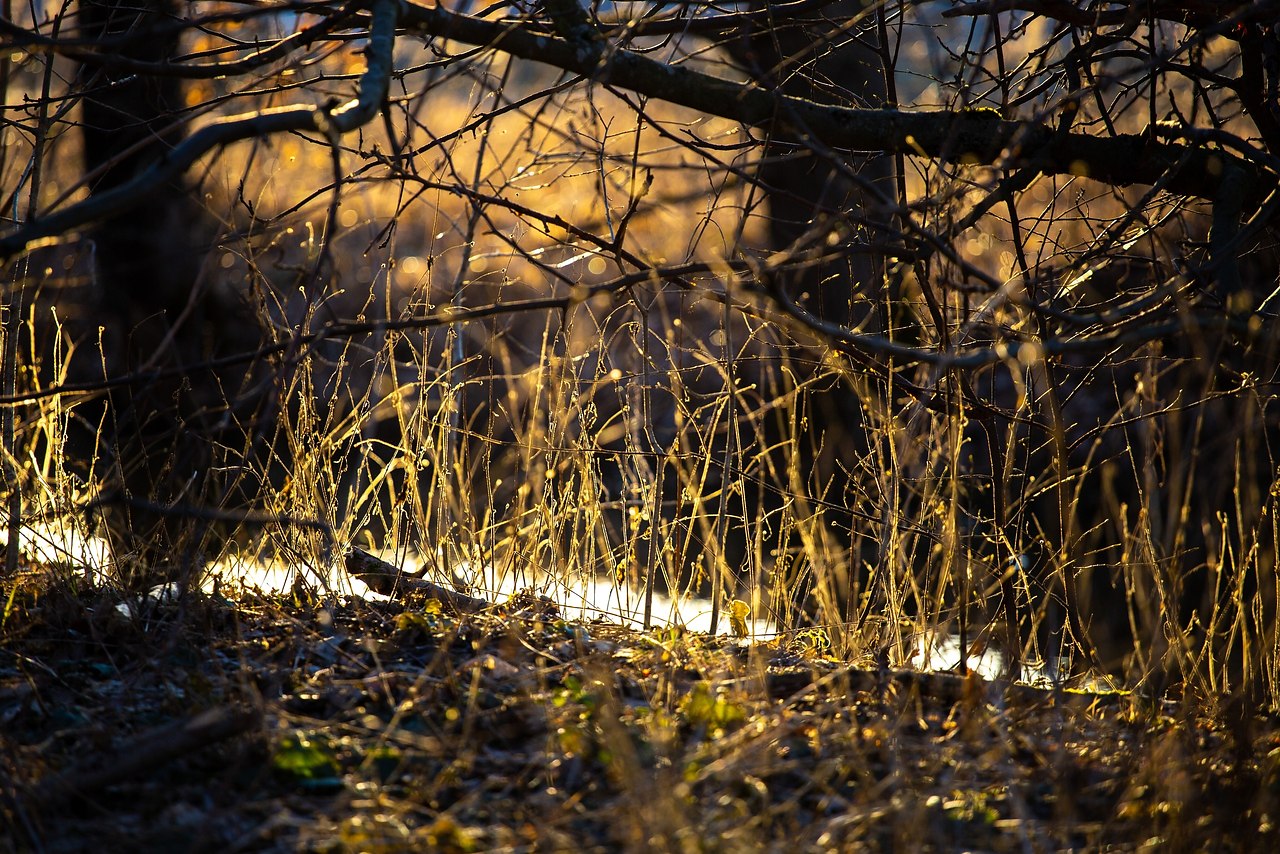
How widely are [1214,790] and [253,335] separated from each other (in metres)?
7.93

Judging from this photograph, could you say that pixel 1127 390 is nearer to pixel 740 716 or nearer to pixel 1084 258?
pixel 1084 258

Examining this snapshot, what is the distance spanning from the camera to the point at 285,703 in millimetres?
2156

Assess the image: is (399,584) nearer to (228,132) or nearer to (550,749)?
(550,749)

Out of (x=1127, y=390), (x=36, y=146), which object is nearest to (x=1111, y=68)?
(x=1127, y=390)

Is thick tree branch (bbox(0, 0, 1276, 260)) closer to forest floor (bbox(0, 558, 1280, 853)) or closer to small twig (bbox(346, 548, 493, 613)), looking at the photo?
forest floor (bbox(0, 558, 1280, 853))

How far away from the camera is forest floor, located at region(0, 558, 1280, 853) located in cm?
173

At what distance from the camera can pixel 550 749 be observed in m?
1.98

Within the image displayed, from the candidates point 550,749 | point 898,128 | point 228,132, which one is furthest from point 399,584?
point 898,128

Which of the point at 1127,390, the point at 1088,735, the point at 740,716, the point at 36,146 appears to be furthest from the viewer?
the point at 1127,390

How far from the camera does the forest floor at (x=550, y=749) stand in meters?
1.73

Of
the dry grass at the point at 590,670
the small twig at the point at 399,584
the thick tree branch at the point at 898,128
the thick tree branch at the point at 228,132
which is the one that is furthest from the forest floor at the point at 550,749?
the thick tree branch at the point at 898,128

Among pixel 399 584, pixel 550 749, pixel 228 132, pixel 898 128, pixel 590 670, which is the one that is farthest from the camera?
pixel 399 584

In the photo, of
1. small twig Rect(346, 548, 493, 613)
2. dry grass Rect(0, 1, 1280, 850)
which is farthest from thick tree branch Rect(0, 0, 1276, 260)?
small twig Rect(346, 548, 493, 613)

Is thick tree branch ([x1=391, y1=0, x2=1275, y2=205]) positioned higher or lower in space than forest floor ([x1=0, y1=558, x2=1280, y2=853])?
higher
